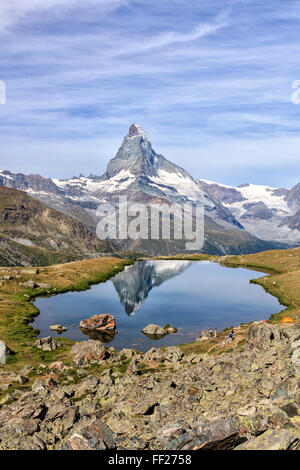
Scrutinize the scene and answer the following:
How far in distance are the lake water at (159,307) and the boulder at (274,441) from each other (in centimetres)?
5962

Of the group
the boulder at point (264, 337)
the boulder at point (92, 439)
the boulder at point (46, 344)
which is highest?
the boulder at point (264, 337)

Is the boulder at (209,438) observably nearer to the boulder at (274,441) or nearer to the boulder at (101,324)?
the boulder at (274,441)

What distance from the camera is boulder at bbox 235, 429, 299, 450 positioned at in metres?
19.6

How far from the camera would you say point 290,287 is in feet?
465

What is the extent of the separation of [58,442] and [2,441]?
4.37m

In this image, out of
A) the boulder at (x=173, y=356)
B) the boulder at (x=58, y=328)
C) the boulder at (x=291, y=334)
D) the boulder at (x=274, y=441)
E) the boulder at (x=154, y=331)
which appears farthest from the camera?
the boulder at (x=58, y=328)

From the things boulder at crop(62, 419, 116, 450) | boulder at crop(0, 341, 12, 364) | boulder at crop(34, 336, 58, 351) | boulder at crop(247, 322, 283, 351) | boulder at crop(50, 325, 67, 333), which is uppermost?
boulder at crop(247, 322, 283, 351)

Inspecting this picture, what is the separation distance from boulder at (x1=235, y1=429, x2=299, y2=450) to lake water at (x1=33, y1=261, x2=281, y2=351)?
59.6 metres

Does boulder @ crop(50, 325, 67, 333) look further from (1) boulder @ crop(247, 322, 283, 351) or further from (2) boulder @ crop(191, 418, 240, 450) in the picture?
(2) boulder @ crop(191, 418, 240, 450)

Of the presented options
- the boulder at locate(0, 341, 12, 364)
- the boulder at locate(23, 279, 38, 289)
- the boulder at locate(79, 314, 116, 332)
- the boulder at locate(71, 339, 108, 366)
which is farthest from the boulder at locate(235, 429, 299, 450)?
the boulder at locate(23, 279, 38, 289)

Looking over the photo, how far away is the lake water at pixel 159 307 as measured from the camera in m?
93.1

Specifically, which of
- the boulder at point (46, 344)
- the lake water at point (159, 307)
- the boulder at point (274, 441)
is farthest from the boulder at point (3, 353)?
the boulder at point (274, 441)

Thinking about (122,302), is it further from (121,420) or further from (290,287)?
(121,420)
